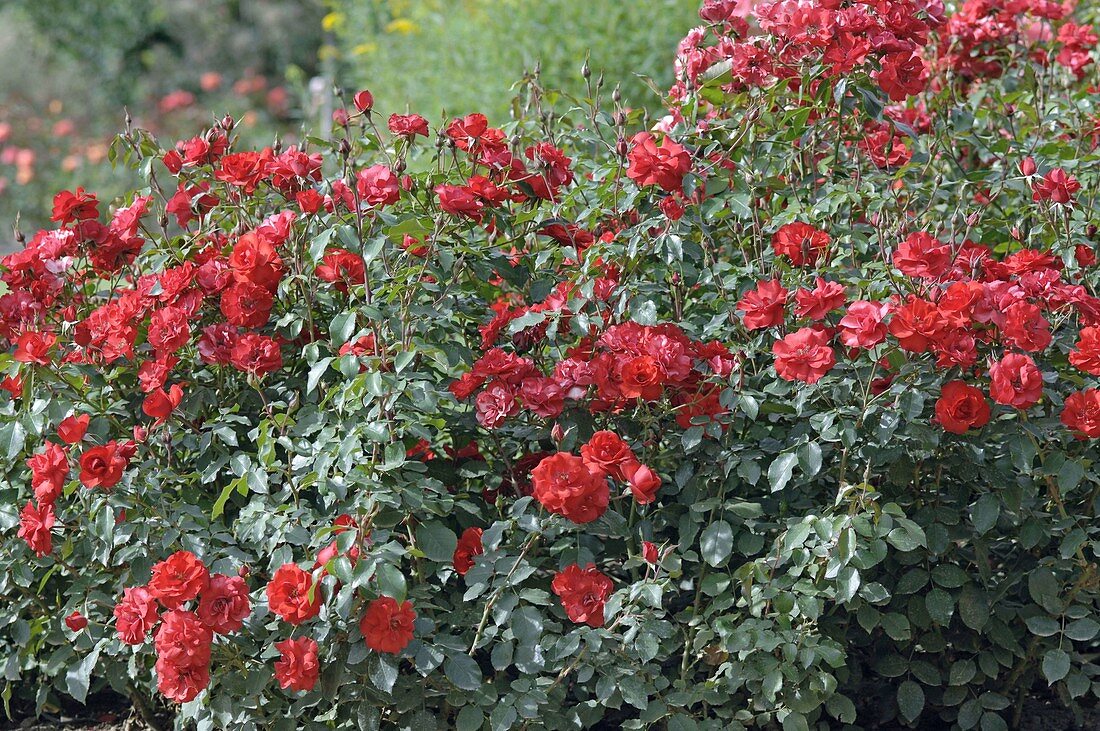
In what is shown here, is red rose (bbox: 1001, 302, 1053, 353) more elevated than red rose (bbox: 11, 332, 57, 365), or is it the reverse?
red rose (bbox: 11, 332, 57, 365)

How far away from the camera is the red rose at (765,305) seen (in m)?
1.89

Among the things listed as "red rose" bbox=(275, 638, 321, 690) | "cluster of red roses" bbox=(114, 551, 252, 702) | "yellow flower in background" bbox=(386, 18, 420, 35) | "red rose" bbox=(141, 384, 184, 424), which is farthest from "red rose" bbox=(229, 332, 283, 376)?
"yellow flower in background" bbox=(386, 18, 420, 35)

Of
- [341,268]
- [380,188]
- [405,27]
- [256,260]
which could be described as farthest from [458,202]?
[405,27]

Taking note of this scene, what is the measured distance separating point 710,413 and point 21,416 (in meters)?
1.23

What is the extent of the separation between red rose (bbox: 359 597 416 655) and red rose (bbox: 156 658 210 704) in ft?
0.86

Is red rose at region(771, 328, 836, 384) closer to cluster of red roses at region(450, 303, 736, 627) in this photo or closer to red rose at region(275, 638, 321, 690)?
cluster of red roses at region(450, 303, 736, 627)

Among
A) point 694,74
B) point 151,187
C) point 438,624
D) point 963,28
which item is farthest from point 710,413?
point 963,28

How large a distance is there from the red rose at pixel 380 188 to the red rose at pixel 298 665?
2.42 feet

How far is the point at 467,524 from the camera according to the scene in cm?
217

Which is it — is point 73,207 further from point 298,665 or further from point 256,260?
point 298,665

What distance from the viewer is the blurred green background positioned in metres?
5.70

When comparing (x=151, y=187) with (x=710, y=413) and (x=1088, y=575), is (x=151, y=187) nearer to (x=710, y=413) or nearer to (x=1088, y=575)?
(x=710, y=413)

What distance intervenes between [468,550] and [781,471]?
1.77 ft

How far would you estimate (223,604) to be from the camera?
73.1 inches
